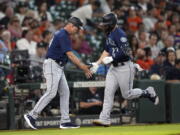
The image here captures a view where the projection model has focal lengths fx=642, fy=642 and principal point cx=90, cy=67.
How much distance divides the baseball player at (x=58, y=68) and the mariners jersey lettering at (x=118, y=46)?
1.85 feet

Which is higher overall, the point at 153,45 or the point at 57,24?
the point at 57,24

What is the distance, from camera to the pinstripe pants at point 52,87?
1116cm

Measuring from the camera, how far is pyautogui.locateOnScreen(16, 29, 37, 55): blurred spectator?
15.4 meters

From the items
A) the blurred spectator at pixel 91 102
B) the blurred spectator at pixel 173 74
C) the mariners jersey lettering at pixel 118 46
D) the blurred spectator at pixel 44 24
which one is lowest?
the blurred spectator at pixel 91 102

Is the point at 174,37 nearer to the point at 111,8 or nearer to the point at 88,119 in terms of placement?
the point at 111,8

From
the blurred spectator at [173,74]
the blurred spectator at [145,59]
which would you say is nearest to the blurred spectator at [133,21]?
the blurred spectator at [145,59]

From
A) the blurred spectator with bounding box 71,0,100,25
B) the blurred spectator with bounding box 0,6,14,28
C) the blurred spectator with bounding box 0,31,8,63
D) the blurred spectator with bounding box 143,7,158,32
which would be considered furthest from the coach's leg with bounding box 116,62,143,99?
the blurred spectator with bounding box 143,7,158,32

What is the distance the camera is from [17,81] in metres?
12.8

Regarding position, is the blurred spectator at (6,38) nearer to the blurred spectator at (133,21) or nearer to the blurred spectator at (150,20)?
the blurred spectator at (133,21)

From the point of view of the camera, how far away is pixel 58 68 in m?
11.3

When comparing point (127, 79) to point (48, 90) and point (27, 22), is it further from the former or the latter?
point (27, 22)

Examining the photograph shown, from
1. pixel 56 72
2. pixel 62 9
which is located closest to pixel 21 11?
pixel 62 9

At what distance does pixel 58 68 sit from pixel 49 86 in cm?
37

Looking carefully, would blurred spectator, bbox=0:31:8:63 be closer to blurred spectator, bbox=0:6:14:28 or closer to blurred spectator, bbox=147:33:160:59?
blurred spectator, bbox=0:6:14:28
